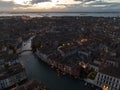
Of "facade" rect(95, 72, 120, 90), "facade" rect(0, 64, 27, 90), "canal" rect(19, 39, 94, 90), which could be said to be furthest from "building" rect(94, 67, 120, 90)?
"facade" rect(0, 64, 27, 90)

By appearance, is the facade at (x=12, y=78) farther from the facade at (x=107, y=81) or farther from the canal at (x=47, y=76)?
the facade at (x=107, y=81)

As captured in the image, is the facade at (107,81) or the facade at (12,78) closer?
the facade at (107,81)

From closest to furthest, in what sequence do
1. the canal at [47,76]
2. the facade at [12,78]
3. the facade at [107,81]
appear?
1. the facade at [107,81]
2. the facade at [12,78]
3. the canal at [47,76]

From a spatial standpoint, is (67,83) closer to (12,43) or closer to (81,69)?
(81,69)

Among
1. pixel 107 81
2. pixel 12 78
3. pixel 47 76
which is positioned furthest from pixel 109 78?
pixel 12 78

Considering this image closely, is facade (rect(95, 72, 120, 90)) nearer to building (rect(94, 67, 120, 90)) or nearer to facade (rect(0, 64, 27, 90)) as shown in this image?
building (rect(94, 67, 120, 90))

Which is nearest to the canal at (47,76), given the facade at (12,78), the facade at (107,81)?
the facade at (107,81)

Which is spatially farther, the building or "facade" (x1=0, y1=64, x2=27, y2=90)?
"facade" (x1=0, y1=64, x2=27, y2=90)

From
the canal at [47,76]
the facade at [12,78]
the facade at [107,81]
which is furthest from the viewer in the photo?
the canal at [47,76]
